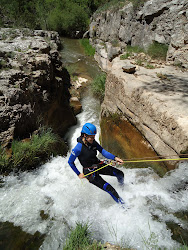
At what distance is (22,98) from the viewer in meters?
4.46

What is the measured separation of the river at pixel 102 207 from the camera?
225 cm

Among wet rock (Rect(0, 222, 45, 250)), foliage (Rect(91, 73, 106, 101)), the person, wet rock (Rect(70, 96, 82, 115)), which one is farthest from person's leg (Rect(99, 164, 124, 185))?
foliage (Rect(91, 73, 106, 101))

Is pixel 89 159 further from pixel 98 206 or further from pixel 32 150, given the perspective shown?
pixel 32 150

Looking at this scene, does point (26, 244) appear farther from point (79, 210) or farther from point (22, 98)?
point (22, 98)

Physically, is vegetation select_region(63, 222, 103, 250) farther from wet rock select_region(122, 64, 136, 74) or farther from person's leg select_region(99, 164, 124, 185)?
wet rock select_region(122, 64, 136, 74)

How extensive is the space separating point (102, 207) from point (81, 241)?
772 millimetres

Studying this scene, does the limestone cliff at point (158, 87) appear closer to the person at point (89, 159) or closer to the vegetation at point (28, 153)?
the person at point (89, 159)

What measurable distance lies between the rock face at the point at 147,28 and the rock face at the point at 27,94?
15.9ft

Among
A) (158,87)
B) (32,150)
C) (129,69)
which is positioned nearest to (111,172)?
(32,150)

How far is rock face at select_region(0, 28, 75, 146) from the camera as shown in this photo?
13.1 ft

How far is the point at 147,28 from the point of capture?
9305 millimetres

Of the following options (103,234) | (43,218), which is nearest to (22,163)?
(43,218)

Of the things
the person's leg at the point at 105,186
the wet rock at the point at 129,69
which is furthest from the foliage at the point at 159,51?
the person's leg at the point at 105,186

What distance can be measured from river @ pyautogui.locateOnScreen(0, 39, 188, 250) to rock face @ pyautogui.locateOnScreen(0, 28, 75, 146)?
128 cm
